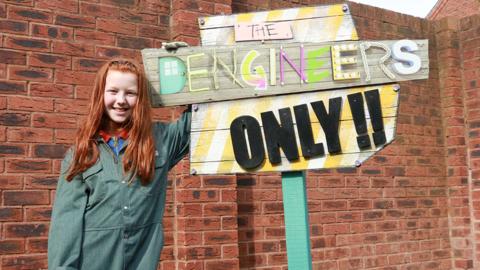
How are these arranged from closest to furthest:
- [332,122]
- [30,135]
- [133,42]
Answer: [332,122] < [30,135] < [133,42]

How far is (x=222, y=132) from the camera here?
2311 millimetres

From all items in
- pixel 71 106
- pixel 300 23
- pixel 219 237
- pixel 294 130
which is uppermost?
pixel 300 23

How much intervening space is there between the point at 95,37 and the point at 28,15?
43 cm

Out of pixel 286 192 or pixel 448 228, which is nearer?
pixel 286 192

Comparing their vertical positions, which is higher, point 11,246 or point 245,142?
point 245,142

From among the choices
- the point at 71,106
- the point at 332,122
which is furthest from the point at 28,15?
the point at 332,122

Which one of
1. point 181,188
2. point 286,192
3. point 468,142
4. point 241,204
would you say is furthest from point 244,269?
point 468,142

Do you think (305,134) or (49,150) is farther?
(49,150)

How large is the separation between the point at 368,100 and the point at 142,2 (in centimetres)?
207

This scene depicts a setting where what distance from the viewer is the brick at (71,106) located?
3289 mm

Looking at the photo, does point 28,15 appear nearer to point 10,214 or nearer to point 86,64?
point 86,64

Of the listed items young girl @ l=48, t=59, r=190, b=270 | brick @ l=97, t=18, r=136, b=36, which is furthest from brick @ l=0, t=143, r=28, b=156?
young girl @ l=48, t=59, r=190, b=270

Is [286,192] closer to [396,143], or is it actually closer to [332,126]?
[332,126]

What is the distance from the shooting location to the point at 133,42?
3.62 metres
